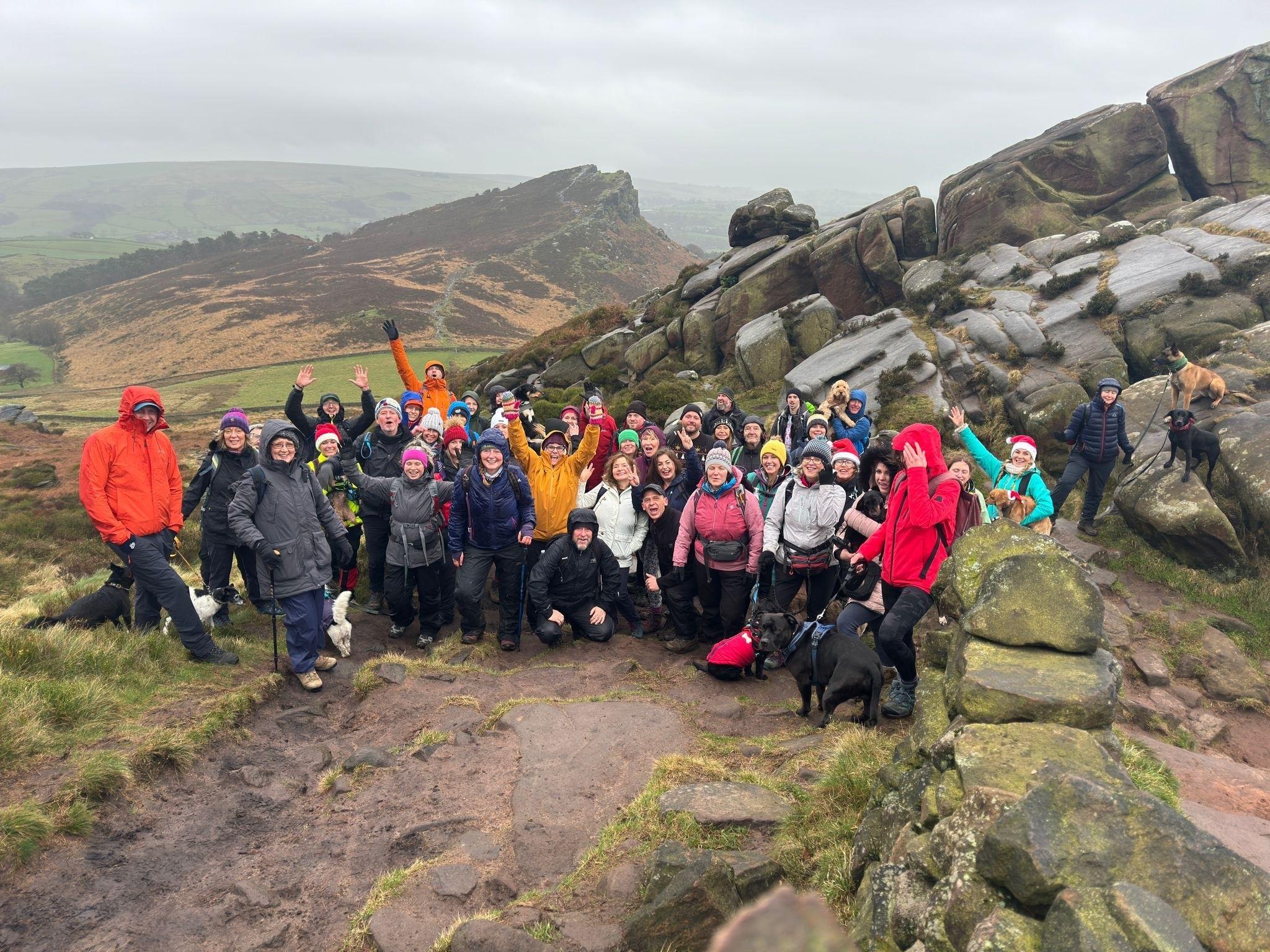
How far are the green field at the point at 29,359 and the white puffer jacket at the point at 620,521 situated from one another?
8005 centimetres

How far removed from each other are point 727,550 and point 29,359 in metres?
99.5

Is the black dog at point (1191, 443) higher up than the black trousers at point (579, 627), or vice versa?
the black dog at point (1191, 443)

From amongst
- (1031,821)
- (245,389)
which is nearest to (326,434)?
(1031,821)

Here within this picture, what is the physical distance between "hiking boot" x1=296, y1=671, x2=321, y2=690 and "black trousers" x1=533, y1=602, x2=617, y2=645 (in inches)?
113

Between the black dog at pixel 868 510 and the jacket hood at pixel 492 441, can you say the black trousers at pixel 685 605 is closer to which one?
the black dog at pixel 868 510

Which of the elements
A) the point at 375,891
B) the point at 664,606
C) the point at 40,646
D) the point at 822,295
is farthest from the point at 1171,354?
the point at 40,646

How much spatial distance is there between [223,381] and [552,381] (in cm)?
4313

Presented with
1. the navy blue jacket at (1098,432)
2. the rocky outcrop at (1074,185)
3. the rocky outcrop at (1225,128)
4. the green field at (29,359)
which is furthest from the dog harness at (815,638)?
the green field at (29,359)

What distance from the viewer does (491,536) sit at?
930 cm

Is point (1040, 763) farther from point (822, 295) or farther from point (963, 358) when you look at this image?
point (822, 295)

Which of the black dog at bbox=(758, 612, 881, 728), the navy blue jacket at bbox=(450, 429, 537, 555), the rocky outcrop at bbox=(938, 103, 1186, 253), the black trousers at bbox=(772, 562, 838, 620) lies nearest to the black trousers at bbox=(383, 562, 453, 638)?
the navy blue jacket at bbox=(450, 429, 537, 555)

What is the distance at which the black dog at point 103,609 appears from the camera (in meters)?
8.18

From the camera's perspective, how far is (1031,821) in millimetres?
2760

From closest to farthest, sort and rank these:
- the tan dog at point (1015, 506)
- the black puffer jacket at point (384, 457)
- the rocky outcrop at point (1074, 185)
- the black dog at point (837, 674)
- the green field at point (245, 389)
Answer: the black dog at point (837, 674), the tan dog at point (1015, 506), the black puffer jacket at point (384, 457), the rocky outcrop at point (1074, 185), the green field at point (245, 389)
